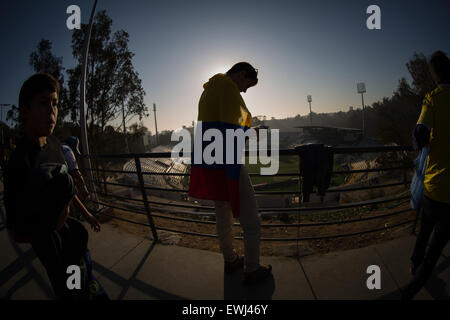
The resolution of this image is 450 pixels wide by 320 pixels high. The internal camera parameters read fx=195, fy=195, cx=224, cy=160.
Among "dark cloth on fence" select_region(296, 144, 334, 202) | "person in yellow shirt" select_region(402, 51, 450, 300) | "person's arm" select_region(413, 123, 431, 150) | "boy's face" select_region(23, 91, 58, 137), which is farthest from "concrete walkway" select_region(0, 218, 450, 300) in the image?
"boy's face" select_region(23, 91, 58, 137)

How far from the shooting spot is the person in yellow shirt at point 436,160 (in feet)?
4.52

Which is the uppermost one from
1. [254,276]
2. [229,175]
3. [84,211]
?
[229,175]

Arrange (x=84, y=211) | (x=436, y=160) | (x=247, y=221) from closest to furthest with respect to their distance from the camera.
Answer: (x=84, y=211), (x=436, y=160), (x=247, y=221)

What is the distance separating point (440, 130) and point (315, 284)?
5.15 feet

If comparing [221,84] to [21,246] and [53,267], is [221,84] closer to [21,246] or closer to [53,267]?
[53,267]

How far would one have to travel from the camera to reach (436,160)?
146 cm

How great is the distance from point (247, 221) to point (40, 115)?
1.51m

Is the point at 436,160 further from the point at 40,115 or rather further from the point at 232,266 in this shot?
the point at 40,115

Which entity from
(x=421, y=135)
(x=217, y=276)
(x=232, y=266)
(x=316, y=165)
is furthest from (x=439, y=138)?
(x=217, y=276)

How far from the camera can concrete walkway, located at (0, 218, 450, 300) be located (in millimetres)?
1678

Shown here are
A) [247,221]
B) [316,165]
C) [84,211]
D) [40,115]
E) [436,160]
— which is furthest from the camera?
[316,165]

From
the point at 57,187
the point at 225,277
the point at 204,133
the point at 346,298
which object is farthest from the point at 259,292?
the point at 57,187

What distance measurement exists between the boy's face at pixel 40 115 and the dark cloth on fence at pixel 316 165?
Answer: 6.14ft

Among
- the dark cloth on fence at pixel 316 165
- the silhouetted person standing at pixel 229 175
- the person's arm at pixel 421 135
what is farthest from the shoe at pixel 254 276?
the person's arm at pixel 421 135
